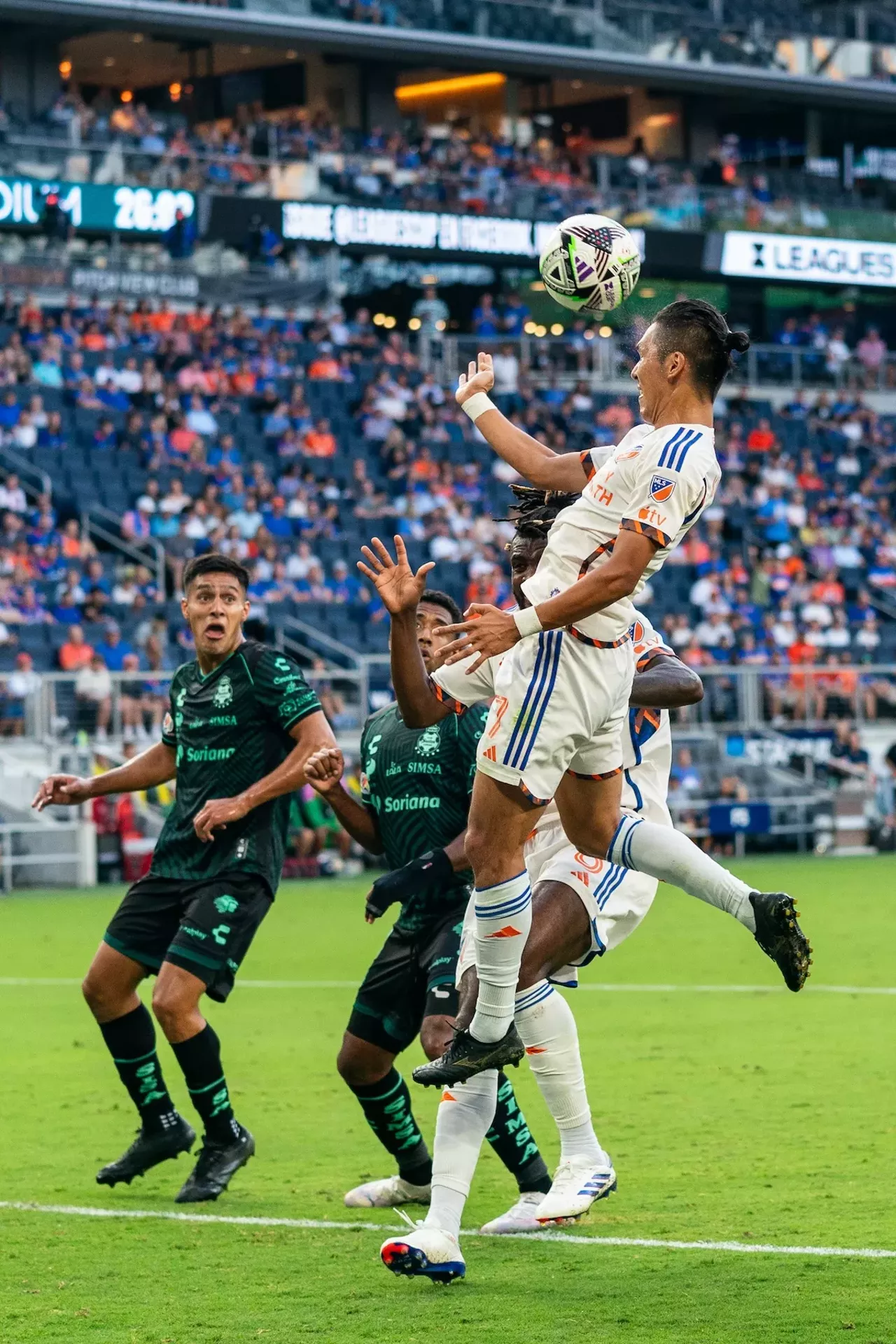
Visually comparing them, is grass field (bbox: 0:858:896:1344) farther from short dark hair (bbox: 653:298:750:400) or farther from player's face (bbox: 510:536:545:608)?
short dark hair (bbox: 653:298:750:400)

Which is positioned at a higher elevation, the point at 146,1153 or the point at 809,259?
the point at 809,259

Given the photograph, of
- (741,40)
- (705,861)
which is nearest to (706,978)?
(705,861)

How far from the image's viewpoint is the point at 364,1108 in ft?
22.9

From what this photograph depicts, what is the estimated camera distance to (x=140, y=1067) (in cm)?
743

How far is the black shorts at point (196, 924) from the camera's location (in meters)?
7.17

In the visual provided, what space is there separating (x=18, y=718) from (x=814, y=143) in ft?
95.6

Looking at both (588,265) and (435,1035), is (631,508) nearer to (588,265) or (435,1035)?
(588,265)

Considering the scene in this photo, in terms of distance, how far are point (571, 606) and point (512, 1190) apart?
283 centimetres

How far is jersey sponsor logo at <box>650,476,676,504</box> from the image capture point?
5.66 meters

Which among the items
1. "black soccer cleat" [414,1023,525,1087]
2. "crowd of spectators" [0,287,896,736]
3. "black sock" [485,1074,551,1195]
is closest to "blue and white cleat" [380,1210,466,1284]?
"black soccer cleat" [414,1023,525,1087]

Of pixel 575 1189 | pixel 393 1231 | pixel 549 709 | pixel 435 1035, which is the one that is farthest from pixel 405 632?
pixel 393 1231

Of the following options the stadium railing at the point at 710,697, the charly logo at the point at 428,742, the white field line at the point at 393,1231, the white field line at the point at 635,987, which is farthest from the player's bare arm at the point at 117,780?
the stadium railing at the point at 710,697

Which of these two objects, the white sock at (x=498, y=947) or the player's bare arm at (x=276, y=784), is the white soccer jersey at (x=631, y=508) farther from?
the player's bare arm at (x=276, y=784)

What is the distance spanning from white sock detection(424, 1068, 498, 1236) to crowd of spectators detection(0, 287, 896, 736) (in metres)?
16.9
